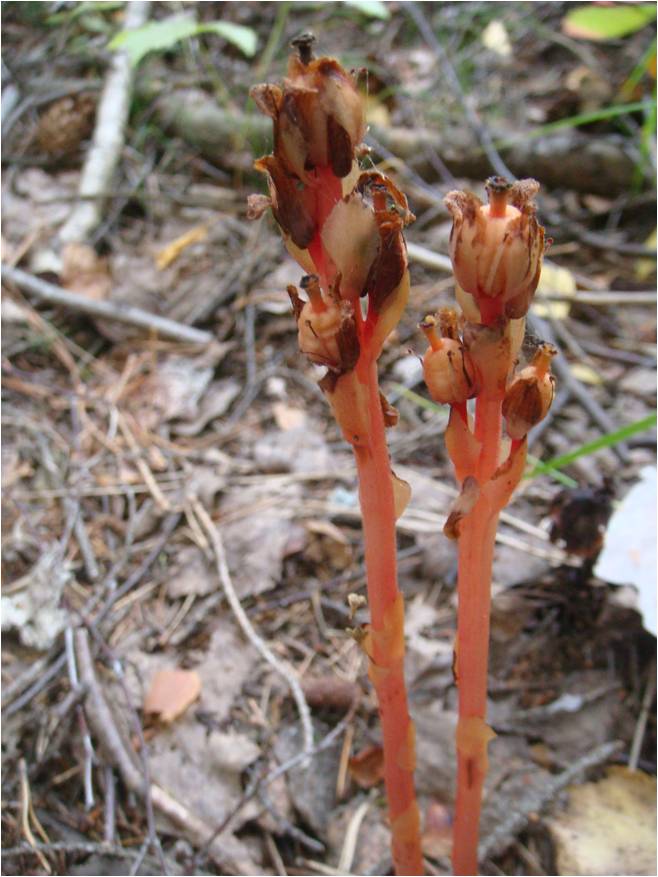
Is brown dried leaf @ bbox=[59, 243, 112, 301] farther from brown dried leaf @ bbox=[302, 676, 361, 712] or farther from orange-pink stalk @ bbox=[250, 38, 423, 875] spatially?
orange-pink stalk @ bbox=[250, 38, 423, 875]

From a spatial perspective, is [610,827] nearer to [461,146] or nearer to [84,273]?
[84,273]

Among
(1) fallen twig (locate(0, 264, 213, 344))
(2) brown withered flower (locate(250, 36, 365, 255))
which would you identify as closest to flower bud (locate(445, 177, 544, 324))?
(2) brown withered flower (locate(250, 36, 365, 255))

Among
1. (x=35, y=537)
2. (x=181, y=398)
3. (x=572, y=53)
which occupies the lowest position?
(x=35, y=537)

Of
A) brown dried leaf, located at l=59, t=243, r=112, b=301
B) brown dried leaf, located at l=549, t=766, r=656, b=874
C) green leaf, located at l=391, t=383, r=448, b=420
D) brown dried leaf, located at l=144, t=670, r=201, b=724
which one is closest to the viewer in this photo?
brown dried leaf, located at l=549, t=766, r=656, b=874

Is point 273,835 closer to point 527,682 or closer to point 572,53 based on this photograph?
point 527,682

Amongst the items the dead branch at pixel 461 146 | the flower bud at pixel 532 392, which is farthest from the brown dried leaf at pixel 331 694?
the dead branch at pixel 461 146

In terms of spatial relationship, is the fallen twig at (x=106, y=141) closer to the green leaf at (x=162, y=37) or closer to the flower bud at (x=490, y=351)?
the green leaf at (x=162, y=37)

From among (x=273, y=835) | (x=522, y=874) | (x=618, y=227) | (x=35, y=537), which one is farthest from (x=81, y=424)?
(x=618, y=227)
